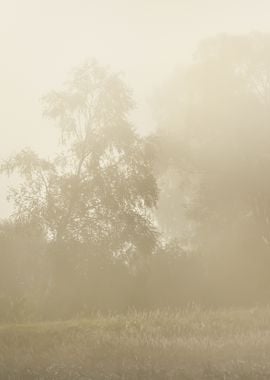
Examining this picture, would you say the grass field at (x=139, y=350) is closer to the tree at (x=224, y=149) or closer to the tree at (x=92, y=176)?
the tree at (x=92, y=176)

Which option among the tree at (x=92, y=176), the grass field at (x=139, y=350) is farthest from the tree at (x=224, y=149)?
the grass field at (x=139, y=350)

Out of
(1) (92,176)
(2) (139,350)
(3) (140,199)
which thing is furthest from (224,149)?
(2) (139,350)

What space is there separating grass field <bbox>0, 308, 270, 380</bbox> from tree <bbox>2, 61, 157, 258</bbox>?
904cm

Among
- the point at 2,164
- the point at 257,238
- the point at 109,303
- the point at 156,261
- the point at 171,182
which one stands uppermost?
the point at 171,182

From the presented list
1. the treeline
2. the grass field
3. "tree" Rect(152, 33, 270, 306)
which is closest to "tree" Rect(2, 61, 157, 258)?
the treeline

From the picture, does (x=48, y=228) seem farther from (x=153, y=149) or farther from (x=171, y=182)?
(x=171, y=182)

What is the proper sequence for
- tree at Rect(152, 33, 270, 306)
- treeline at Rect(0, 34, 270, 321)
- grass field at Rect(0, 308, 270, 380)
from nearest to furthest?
1. grass field at Rect(0, 308, 270, 380)
2. treeline at Rect(0, 34, 270, 321)
3. tree at Rect(152, 33, 270, 306)

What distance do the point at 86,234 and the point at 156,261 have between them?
4.12 meters

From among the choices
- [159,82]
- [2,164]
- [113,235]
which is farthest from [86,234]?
[159,82]

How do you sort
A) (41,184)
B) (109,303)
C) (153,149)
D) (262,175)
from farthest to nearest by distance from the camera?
1. (262,175)
2. (153,149)
3. (41,184)
4. (109,303)

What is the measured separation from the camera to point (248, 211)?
101 ft

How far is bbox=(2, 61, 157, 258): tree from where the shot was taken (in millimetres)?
23969

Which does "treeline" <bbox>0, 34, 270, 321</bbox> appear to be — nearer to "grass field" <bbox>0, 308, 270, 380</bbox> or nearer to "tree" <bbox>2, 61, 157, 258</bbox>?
"tree" <bbox>2, 61, 157, 258</bbox>

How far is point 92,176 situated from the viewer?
2509 cm
